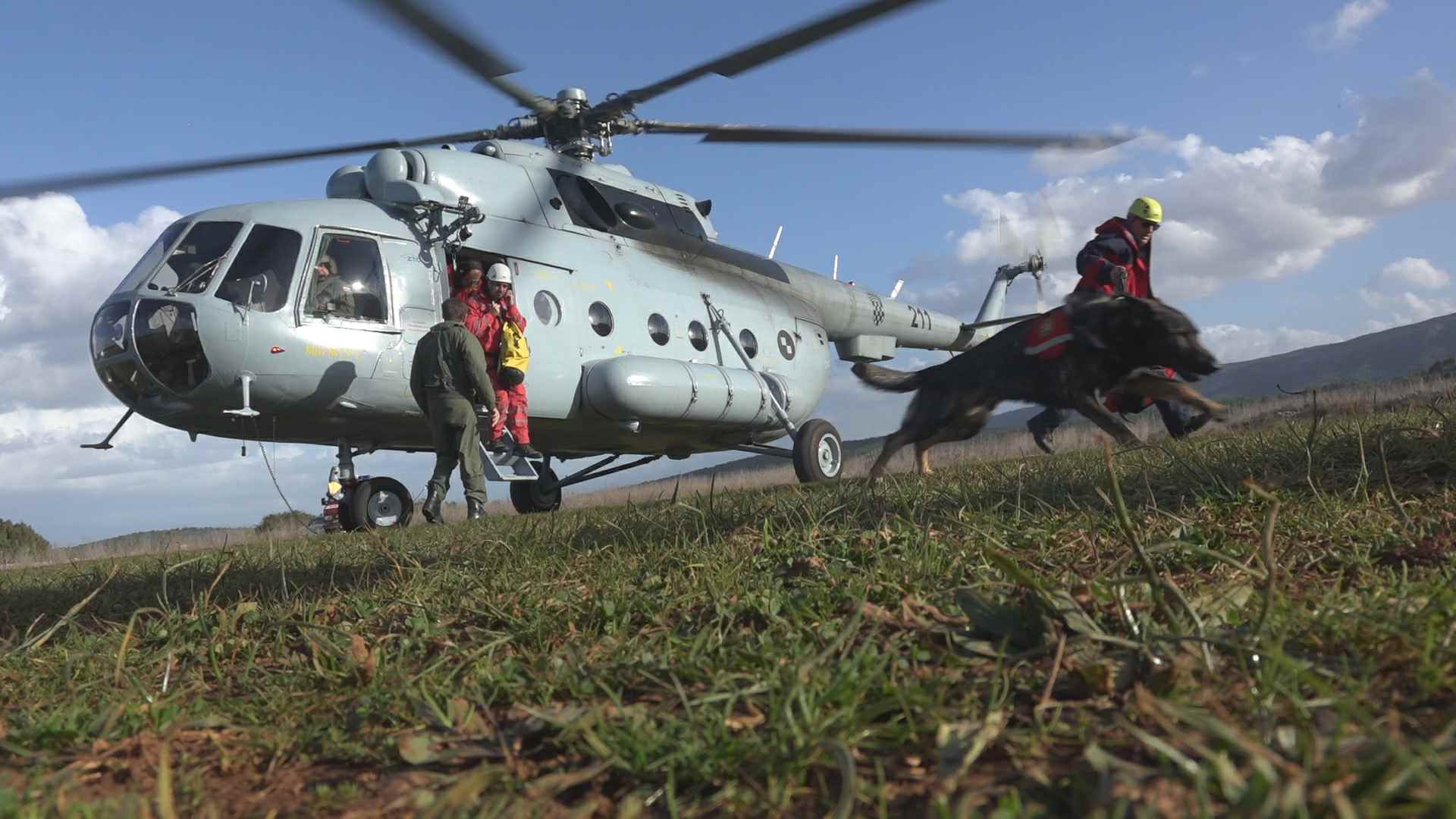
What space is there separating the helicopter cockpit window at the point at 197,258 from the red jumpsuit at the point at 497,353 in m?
1.92

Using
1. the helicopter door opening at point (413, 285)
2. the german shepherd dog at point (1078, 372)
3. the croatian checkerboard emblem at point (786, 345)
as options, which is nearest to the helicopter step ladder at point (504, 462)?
the helicopter door opening at point (413, 285)

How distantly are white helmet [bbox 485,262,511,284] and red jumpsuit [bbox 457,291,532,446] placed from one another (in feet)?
0.55

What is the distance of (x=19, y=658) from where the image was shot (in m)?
2.64

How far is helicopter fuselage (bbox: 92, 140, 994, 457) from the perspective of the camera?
24.8 feet

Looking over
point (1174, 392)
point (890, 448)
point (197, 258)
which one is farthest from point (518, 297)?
point (1174, 392)

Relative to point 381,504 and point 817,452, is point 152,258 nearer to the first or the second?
point 381,504

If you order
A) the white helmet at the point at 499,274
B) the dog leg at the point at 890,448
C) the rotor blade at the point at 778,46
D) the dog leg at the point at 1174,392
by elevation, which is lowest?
the dog leg at the point at 890,448

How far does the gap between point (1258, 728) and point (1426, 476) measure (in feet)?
6.91

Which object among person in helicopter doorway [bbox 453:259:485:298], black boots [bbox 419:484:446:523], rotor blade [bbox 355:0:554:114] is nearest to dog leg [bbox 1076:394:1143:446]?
rotor blade [bbox 355:0:554:114]

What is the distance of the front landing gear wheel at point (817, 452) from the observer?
34.8 feet

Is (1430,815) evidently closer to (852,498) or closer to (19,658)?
(852,498)

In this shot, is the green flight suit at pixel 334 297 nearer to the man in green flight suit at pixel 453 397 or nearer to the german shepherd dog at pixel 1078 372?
the man in green flight suit at pixel 453 397

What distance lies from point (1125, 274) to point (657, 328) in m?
5.18

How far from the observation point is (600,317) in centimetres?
948
